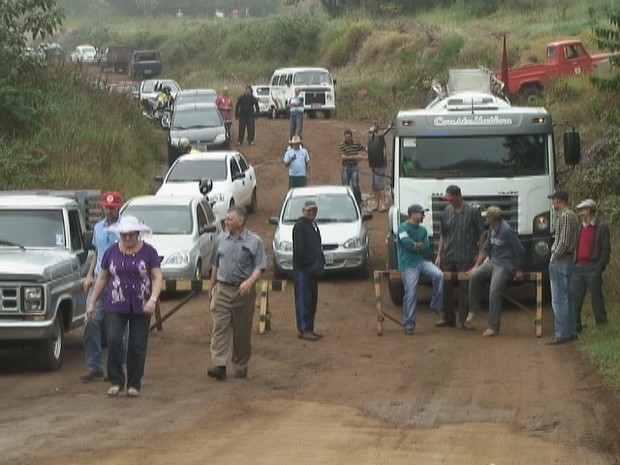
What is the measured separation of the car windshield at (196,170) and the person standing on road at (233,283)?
1616 cm

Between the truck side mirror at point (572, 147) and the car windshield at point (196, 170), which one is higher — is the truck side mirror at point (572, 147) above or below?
below

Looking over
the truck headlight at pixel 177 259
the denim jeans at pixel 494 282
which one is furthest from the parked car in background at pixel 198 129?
the denim jeans at pixel 494 282

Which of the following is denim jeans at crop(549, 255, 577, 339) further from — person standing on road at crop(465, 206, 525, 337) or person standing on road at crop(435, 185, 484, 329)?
person standing on road at crop(435, 185, 484, 329)

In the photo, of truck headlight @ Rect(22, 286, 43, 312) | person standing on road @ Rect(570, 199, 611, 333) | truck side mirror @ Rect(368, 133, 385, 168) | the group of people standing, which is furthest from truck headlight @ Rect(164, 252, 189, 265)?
truck headlight @ Rect(22, 286, 43, 312)

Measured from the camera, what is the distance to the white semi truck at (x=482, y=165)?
69.6 feet

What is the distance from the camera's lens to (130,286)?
44.6 feet

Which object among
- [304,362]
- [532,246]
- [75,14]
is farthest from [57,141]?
[75,14]

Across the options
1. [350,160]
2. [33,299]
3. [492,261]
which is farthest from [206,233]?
[33,299]

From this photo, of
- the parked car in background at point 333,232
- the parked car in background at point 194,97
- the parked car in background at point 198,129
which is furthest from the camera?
the parked car in background at point 194,97

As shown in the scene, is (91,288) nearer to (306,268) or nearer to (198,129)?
(306,268)

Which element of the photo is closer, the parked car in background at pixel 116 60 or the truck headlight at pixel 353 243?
the truck headlight at pixel 353 243

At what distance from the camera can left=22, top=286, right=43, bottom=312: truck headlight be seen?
15695 mm

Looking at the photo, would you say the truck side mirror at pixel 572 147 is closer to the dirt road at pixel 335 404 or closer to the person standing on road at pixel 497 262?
the person standing on road at pixel 497 262

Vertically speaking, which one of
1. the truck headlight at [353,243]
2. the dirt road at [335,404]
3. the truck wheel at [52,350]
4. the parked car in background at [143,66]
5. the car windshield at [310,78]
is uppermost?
the parked car in background at [143,66]
